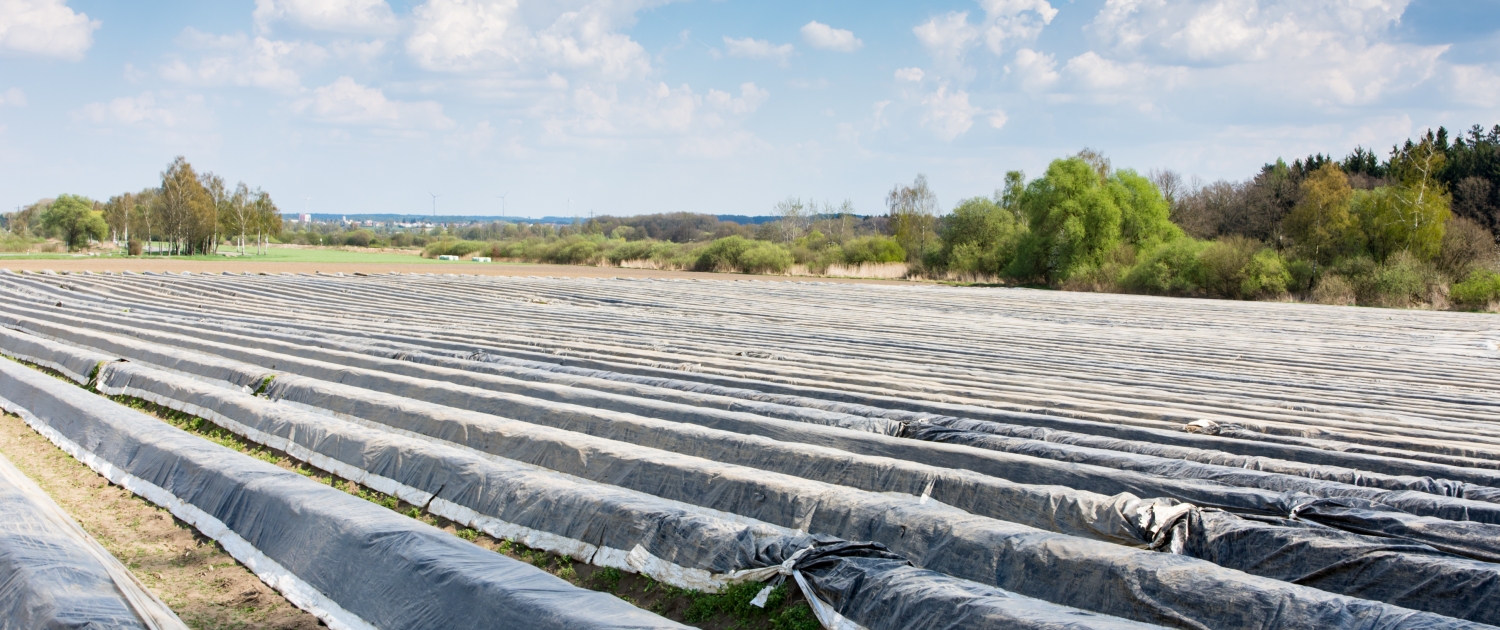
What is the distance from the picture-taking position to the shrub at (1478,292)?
1172 inches

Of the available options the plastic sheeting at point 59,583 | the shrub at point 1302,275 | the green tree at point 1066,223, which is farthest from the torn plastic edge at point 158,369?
the green tree at point 1066,223

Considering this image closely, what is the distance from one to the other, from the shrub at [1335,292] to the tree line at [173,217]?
2567 inches

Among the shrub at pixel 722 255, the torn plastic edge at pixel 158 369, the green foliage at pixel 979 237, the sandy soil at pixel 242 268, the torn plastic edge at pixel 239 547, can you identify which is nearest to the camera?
the torn plastic edge at pixel 239 547

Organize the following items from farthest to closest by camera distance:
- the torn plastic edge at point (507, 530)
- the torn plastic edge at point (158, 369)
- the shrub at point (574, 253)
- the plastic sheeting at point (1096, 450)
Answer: the shrub at point (574, 253)
the torn plastic edge at point (158, 369)
the plastic sheeting at point (1096, 450)
the torn plastic edge at point (507, 530)

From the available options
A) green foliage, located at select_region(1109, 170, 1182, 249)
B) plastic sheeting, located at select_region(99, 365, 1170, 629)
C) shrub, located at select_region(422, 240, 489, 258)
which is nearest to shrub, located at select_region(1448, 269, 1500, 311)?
green foliage, located at select_region(1109, 170, 1182, 249)

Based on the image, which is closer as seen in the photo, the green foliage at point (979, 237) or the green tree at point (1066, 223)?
the green tree at point (1066, 223)

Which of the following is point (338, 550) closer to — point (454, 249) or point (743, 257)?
point (743, 257)

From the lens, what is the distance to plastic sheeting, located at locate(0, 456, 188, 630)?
2.61 meters

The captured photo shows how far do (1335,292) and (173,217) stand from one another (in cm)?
6623

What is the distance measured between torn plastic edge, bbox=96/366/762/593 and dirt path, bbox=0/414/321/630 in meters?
0.81

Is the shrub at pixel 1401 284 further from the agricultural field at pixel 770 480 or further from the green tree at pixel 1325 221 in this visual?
the agricultural field at pixel 770 480

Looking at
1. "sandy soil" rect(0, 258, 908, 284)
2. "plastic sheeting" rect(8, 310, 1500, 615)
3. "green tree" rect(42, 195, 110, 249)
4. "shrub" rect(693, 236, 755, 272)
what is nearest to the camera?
"plastic sheeting" rect(8, 310, 1500, 615)

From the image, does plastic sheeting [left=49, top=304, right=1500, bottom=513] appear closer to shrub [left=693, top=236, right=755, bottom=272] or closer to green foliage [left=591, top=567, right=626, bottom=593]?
green foliage [left=591, top=567, right=626, bottom=593]

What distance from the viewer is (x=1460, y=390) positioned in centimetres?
849
